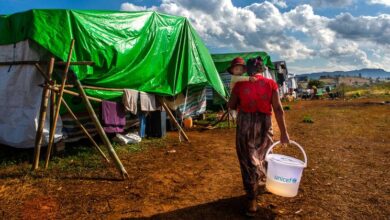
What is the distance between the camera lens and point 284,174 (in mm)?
4031

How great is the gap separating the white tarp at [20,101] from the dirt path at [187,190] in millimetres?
752

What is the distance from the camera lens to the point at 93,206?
15.0 feet

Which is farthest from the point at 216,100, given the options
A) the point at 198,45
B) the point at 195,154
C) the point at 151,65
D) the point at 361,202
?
the point at 361,202

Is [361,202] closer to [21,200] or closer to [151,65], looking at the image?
[21,200]

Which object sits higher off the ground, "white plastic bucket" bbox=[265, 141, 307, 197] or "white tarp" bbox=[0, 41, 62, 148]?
"white tarp" bbox=[0, 41, 62, 148]

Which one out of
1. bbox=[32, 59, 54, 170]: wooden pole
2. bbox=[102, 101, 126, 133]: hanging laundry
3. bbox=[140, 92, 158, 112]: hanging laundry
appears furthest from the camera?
bbox=[140, 92, 158, 112]: hanging laundry

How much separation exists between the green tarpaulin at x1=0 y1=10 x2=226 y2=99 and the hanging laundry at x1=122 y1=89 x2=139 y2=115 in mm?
209

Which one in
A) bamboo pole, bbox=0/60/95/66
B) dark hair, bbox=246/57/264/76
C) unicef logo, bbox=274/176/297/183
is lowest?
unicef logo, bbox=274/176/297/183

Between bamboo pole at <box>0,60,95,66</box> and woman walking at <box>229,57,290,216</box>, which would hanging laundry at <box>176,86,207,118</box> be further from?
woman walking at <box>229,57,290,216</box>

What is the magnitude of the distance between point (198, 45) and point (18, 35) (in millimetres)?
5783

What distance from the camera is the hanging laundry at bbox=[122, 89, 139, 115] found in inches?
326

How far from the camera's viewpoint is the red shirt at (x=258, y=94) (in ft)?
13.7

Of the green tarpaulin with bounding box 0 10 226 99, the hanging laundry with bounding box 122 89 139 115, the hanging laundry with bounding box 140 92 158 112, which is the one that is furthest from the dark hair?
the hanging laundry with bounding box 140 92 158 112

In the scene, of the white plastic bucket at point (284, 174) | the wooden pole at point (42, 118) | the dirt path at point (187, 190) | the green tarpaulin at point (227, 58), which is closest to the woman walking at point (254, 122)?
the white plastic bucket at point (284, 174)
